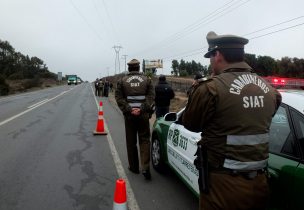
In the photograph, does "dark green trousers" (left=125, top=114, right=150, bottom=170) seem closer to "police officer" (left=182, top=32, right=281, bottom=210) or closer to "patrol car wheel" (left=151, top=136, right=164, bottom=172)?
"patrol car wheel" (left=151, top=136, right=164, bottom=172)

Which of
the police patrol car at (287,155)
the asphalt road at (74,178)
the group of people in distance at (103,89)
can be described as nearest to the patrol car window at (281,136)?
the police patrol car at (287,155)

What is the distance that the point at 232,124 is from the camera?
2607mm

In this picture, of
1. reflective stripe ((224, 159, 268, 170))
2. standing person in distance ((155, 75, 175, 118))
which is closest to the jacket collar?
reflective stripe ((224, 159, 268, 170))

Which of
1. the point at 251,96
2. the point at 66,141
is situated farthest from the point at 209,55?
the point at 66,141

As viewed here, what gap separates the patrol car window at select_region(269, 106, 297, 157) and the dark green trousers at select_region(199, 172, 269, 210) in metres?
0.68

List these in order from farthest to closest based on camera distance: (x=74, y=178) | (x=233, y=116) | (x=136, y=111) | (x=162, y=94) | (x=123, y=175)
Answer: (x=162, y=94) → (x=123, y=175) → (x=74, y=178) → (x=136, y=111) → (x=233, y=116)

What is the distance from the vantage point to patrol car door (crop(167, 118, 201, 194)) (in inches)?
176

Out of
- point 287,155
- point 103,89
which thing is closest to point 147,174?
point 287,155

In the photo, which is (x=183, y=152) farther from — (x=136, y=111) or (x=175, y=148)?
(x=136, y=111)

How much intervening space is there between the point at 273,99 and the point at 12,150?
7.17 meters

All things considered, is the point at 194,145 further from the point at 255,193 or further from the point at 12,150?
the point at 12,150

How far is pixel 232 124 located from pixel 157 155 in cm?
405

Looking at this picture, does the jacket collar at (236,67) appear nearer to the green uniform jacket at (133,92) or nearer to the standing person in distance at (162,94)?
the green uniform jacket at (133,92)

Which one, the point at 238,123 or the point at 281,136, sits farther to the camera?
the point at 281,136
